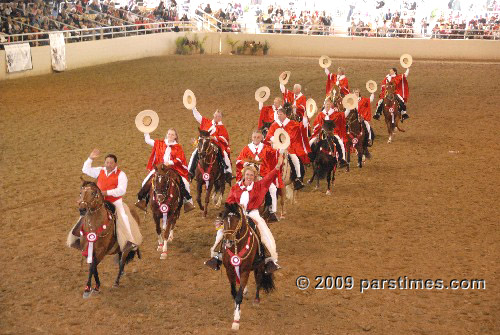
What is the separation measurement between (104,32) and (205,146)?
25.4 m

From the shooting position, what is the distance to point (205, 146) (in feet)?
40.5

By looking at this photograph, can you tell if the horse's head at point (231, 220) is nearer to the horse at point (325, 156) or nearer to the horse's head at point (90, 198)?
the horse's head at point (90, 198)

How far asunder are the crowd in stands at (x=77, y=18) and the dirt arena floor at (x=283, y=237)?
23.3ft

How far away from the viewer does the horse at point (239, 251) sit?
7996 mm

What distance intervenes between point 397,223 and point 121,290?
225 inches

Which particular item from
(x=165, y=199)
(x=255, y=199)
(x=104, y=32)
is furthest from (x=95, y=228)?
(x=104, y=32)

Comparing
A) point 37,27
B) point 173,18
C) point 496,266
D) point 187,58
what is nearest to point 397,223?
point 496,266

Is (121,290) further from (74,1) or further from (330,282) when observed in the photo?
(74,1)

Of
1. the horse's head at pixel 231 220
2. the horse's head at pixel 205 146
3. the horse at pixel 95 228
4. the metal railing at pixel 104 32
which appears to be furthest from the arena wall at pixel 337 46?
the horse's head at pixel 231 220

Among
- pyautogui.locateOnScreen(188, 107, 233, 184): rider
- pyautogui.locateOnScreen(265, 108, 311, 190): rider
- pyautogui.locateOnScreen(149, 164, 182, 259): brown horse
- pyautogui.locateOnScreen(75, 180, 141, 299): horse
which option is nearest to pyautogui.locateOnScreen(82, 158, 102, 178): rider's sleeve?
pyautogui.locateOnScreen(75, 180, 141, 299): horse

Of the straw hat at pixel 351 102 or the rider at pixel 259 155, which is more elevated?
the straw hat at pixel 351 102

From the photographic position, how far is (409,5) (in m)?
41.7

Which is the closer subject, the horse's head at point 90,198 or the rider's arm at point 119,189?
the horse's head at point 90,198

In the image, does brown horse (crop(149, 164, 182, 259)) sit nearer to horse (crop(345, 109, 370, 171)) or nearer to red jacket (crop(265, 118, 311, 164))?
red jacket (crop(265, 118, 311, 164))
